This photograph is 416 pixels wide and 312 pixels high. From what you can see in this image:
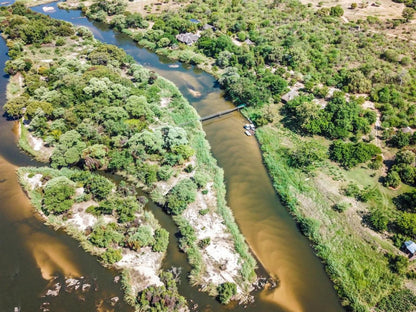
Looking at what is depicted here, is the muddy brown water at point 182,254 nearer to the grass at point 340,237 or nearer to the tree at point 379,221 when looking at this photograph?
the grass at point 340,237

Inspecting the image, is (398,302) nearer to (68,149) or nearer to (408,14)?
(68,149)

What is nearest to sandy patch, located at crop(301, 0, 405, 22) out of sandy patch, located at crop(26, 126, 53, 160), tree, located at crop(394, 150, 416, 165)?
tree, located at crop(394, 150, 416, 165)

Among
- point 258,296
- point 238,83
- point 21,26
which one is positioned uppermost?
point 21,26

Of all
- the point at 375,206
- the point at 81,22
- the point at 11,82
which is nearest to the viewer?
the point at 375,206

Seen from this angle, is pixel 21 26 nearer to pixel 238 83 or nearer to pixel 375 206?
pixel 238 83

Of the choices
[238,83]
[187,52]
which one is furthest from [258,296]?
[187,52]

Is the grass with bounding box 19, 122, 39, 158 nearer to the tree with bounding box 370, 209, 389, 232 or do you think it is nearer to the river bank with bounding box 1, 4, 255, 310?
the river bank with bounding box 1, 4, 255, 310
